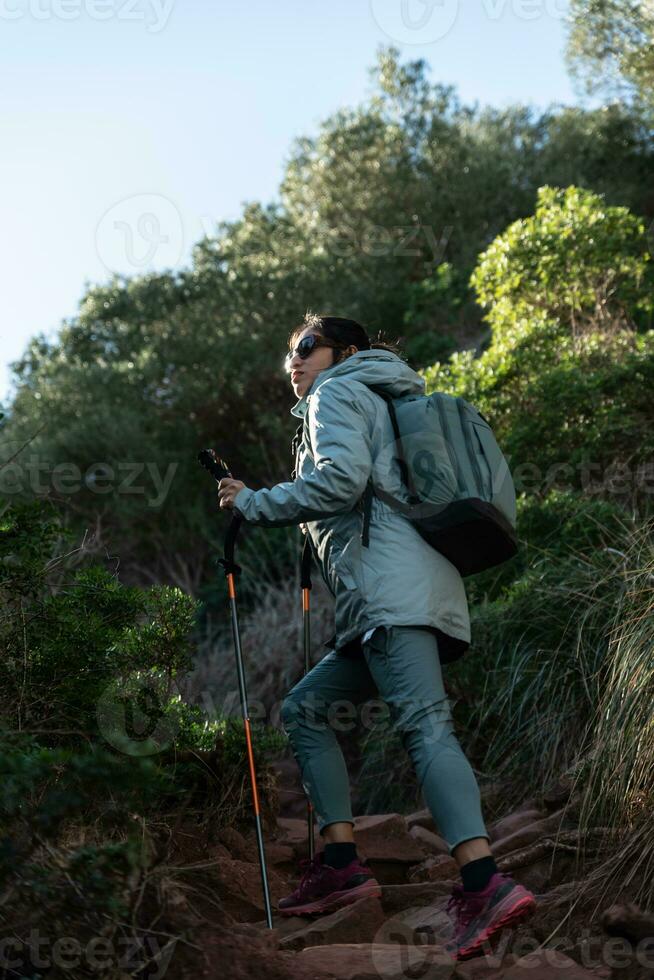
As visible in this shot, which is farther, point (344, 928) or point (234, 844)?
point (234, 844)

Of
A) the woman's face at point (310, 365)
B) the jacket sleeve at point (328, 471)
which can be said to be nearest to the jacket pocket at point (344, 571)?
the jacket sleeve at point (328, 471)

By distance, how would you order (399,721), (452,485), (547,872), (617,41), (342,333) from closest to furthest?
(399,721) → (452,485) → (342,333) → (547,872) → (617,41)

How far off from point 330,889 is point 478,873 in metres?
0.79

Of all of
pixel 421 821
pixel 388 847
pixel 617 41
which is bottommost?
pixel 421 821

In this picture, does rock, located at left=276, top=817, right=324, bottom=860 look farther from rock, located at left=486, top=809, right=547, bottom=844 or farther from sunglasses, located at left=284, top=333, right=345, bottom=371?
sunglasses, located at left=284, top=333, right=345, bottom=371

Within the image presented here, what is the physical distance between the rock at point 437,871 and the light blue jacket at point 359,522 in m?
1.50

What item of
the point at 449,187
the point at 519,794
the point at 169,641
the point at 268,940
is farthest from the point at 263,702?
the point at 449,187

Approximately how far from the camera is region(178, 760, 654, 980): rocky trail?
329cm

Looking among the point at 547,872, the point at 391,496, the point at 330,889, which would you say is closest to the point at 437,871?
the point at 547,872

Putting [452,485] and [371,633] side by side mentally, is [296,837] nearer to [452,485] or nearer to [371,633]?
[371,633]

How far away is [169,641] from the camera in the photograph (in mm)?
5262

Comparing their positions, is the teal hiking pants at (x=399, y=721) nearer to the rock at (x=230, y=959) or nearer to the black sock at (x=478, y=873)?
the black sock at (x=478, y=873)

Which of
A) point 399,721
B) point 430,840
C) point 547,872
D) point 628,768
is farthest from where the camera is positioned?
point 430,840

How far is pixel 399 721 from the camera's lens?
3.76 meters
